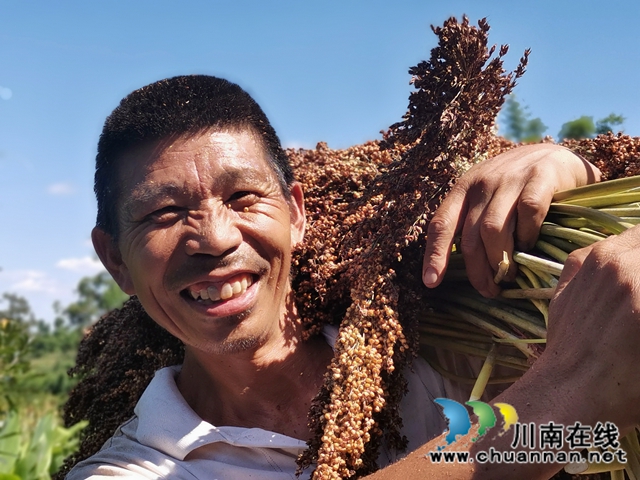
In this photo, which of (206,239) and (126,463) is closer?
(206,239)

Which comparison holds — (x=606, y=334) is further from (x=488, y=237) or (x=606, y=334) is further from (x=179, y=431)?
(x=179, y=431)

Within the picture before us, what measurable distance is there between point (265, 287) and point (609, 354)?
1184 mm

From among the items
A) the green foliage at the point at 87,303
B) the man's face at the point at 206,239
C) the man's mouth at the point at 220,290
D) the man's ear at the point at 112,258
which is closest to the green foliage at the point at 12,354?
the man's ear at the point at 112,258

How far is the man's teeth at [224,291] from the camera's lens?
7.32ft

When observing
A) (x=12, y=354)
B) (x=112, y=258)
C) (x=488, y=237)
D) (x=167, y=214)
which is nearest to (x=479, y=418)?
(x=488, y=237)

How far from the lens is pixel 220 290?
7.32ft

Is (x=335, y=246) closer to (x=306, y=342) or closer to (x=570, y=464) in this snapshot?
(x=306, y=342)

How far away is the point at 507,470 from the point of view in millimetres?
1560

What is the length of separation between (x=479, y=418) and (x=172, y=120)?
1463 mm

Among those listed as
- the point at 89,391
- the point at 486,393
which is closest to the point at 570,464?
the point at 486,393

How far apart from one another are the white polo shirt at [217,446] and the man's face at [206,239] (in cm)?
30

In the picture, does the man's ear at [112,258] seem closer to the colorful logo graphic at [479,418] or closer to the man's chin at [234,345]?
the man's chin at [234,345]

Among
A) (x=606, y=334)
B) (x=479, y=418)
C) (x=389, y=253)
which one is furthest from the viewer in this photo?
(x=389, y=253)

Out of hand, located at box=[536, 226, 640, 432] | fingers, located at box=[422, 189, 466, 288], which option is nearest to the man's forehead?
fingers, located at box=[422, 189, 466, 288]
